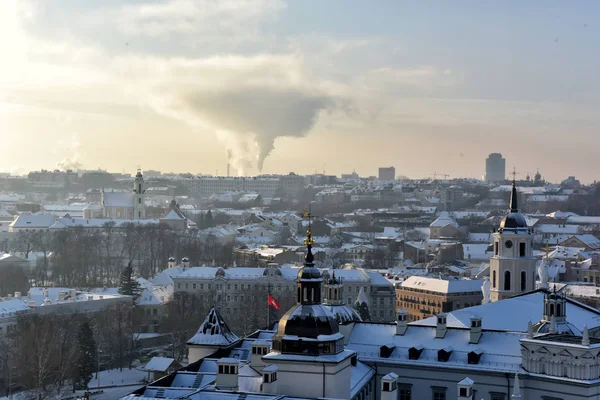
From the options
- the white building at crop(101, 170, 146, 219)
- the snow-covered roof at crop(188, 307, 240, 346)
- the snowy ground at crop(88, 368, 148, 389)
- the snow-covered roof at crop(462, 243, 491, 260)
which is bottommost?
the snowy ground at crop(88, 368, 148, 389)

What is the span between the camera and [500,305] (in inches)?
1748

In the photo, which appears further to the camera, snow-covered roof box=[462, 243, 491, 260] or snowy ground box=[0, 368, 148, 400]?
snow-covered roof box=[462, 243, 491, 260]

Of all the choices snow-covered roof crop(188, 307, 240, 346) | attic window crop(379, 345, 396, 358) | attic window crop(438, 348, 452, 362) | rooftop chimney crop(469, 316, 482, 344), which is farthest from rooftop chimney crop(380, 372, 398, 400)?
snow-covered roof crop(188, 307, 240, 346)

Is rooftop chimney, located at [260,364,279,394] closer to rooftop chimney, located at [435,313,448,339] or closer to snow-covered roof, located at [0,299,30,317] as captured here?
rooftop chimney, located at [435,313,448,339]

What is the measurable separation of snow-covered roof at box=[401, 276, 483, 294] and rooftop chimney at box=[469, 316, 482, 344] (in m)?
42.9

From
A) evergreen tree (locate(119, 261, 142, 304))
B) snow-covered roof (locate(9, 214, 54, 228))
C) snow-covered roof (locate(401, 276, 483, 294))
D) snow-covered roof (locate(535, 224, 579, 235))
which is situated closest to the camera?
evergreen tree (locate(119, 261, 142, 304))

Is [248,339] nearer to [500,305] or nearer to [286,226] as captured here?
[500,305]

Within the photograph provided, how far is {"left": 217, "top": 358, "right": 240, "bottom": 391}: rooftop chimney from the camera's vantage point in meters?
32.5

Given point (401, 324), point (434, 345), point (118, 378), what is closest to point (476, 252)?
point (118, 378)

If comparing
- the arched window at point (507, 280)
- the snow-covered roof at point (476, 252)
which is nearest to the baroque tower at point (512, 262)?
the arched window at point (507, 280)

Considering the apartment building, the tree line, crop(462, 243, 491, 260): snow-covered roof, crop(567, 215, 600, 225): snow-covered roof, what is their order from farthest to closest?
crop(567, 215, 600, 225): snow-covered roof → crop(462, 243, 491, 260): snow-covered roof → the tree line → the apartment building

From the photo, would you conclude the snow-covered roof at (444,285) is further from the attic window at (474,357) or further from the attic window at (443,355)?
the attic window at (474,357)

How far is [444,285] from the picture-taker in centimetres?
8262

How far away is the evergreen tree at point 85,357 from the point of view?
54.2 metres
